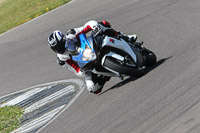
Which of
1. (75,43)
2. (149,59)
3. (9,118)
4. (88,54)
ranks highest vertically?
(75,43)

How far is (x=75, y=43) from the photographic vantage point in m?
8.12

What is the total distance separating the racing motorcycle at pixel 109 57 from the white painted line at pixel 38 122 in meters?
1.62

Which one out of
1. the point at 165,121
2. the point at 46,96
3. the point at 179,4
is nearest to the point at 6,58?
the point at 46,96

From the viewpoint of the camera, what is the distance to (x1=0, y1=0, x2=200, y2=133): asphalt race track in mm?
6770

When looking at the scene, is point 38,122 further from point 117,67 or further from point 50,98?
point 117,67

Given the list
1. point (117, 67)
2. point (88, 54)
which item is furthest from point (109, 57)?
point (88, 54)

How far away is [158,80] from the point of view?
312 inches

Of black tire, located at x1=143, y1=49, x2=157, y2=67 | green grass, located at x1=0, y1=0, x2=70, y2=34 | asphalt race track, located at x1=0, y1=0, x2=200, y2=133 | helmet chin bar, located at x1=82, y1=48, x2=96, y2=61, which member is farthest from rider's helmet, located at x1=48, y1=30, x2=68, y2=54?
green grass, located at x1=0, y1=0, x2=70, y2=34

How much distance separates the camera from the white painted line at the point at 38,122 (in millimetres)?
9164

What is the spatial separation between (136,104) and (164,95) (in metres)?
0.59

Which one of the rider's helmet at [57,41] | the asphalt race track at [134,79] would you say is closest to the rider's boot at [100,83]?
the asphalt race track at [134,79]

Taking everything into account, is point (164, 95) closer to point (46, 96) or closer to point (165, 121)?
point (165, 121)

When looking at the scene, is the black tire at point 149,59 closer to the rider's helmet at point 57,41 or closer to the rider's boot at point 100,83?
the rider's boot at point 100,83

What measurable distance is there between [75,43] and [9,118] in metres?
3.57
